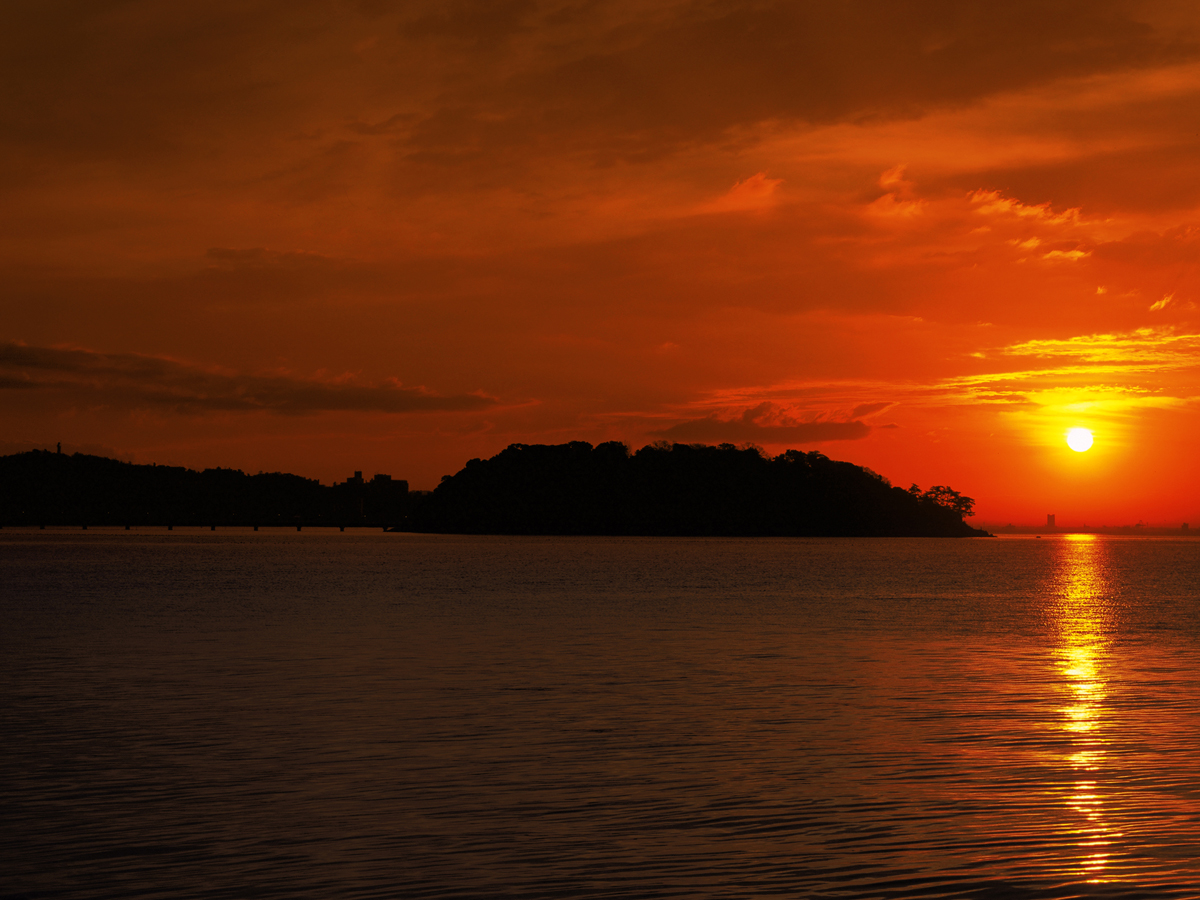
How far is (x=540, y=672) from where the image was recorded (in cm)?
4156

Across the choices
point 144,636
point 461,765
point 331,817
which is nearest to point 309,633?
point 144,636

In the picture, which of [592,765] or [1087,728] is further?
[1087,728]

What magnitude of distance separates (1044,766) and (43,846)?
18748 mm

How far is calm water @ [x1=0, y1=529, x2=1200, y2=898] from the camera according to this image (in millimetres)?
15680

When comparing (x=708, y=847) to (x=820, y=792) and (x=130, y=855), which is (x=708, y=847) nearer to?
(x=820, y=792)

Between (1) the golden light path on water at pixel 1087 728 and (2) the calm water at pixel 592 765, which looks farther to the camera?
(1) the golden light path on water at pixel 1087 728

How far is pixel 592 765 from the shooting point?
77.9 ft

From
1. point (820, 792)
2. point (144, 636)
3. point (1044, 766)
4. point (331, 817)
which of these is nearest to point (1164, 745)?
point (1044, 766)

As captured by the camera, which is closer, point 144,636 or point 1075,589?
Result: point 144,636

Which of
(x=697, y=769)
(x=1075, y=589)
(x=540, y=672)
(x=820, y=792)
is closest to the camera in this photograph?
(x=820, y=792)

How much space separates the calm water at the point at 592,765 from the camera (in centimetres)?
1568

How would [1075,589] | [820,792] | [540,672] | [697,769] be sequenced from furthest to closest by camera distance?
[1075,589], [540,672], [697,769], [820,792]

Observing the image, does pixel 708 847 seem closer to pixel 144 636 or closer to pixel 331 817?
pixel 331 817

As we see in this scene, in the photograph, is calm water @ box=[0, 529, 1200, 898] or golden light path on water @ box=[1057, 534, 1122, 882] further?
golden light path on water @ box=[1057, 534, 1122, 882]
